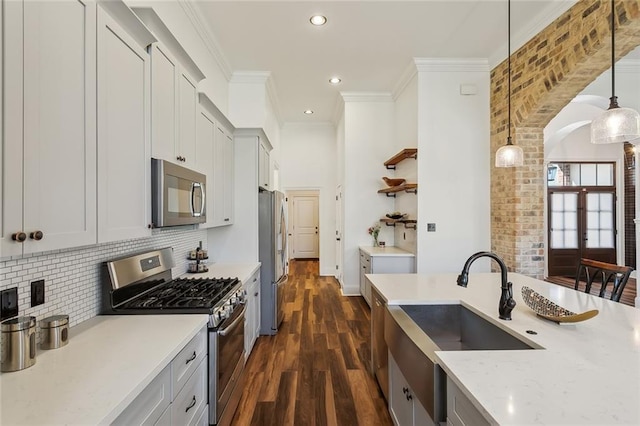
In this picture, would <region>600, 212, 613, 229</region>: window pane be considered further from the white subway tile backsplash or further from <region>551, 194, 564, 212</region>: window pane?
the white subway tile backsplash

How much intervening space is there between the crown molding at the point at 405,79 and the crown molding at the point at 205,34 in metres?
2.45

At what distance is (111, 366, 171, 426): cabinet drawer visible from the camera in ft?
3.28

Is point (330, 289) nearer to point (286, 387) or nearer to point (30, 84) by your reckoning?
point (286, 387)

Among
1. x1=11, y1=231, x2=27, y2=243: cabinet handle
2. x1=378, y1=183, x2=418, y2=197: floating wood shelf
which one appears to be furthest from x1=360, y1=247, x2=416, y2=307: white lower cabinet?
x1=11, y1=231, x2=27, y2=243: cabinet handle

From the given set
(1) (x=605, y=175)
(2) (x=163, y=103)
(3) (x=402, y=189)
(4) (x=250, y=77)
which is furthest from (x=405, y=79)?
(1) (x=605, y=175)

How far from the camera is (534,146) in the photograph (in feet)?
11.8

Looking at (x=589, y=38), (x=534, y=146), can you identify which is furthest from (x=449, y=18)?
(x=534, y=146)

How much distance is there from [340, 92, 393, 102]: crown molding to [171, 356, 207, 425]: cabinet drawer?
4.73 meters

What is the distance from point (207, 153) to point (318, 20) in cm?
184

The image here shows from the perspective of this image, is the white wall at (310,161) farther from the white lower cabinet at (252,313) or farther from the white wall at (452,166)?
the white lower cabinet at (252,313)

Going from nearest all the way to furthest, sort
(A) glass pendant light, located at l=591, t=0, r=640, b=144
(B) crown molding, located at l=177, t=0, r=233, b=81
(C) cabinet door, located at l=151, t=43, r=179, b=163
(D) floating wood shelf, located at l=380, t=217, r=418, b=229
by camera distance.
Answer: (A) glass pendant light, located at l=591, t=0, r=640, b=144 < (C) cabinet door, located at l=151, t=43, r=179, b=163 < (B) crown molding, located at l=177, t=0, r=233, b=81 < (D) floating wood shelf, located at l=380, t=217, r=418, b=229

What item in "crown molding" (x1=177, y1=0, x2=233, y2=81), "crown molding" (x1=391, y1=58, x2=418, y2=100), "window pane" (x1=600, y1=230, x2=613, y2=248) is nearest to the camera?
"crown molding" (x1=177, y1=0, x2=233, y2=81)

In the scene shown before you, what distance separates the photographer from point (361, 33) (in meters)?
3.47

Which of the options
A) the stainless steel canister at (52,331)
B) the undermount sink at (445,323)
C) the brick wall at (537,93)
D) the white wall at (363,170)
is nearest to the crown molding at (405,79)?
the white wall at (363,170)
